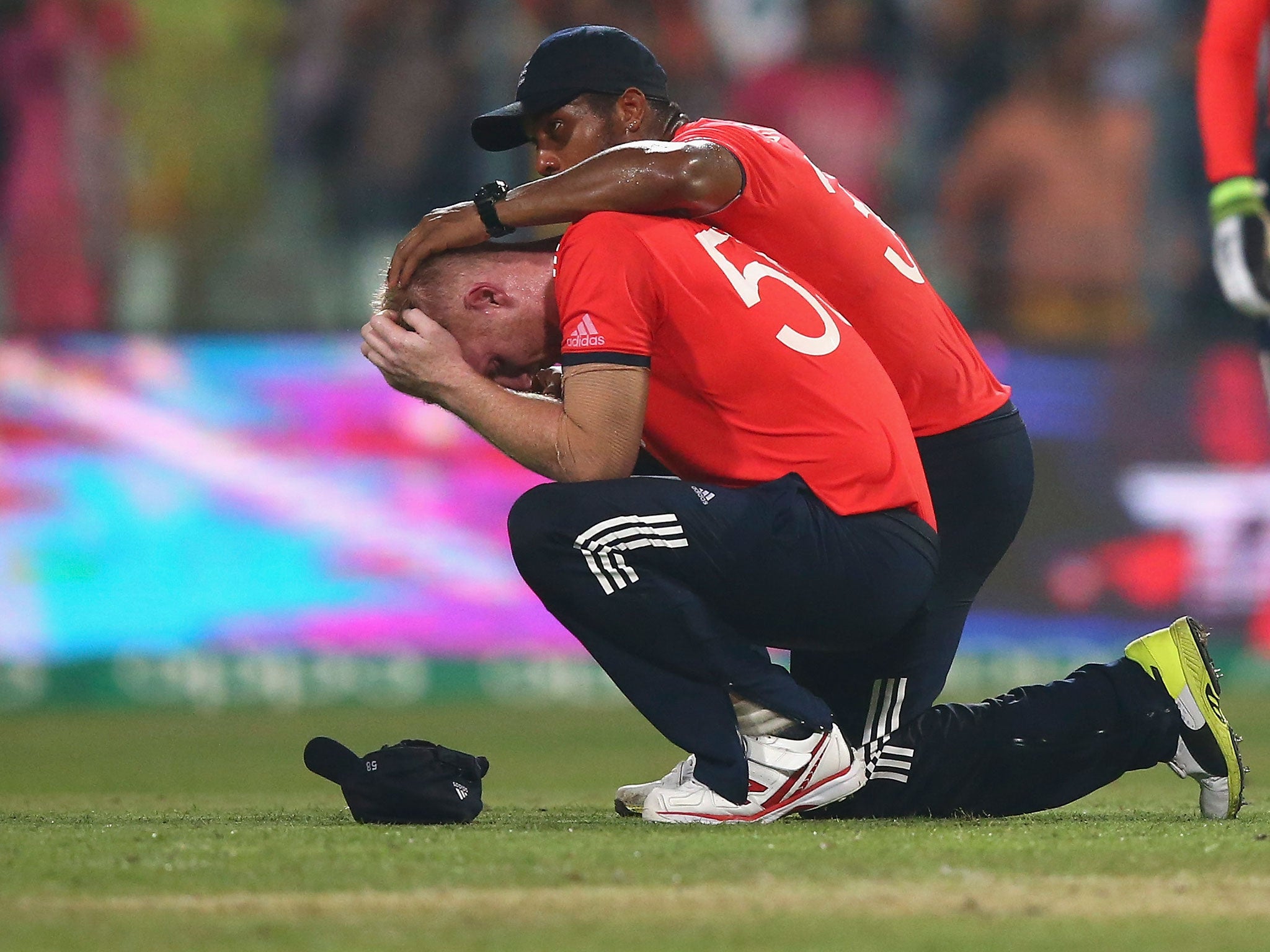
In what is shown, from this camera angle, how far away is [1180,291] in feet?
27.6

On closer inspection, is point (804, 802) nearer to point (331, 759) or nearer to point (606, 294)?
point (331, 759)

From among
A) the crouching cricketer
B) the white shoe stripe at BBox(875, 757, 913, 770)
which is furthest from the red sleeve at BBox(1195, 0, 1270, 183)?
the white shoe stripe at BBox(875, 757, 913, 770)

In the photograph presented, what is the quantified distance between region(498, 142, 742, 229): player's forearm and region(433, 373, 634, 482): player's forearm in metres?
0.32

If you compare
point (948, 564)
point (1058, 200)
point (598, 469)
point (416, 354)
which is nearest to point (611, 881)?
point (598, 469)

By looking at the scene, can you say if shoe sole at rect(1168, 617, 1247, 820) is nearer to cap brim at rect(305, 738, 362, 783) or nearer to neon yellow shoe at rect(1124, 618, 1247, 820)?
neon yellow shoe at rect(1124, 618, 1247, 820)

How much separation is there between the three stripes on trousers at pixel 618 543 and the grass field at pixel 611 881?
17.5 inches

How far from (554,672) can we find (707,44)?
353cm

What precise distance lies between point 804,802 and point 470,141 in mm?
5732

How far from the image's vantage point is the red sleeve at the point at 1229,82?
4.09 meters

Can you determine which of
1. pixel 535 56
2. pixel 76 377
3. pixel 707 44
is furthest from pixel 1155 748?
pixel 707 44

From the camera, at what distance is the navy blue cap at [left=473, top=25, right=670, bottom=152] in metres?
3.73

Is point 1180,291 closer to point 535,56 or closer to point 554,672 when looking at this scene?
point 554,672

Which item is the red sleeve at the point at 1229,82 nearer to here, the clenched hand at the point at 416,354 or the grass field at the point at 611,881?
the grass field at the point at 611,881

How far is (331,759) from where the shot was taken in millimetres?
3330
